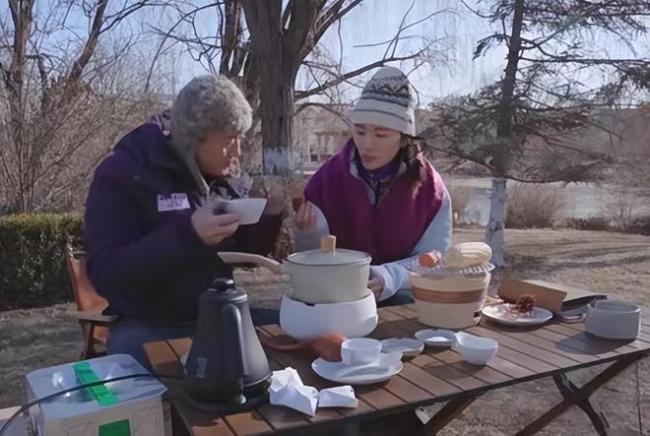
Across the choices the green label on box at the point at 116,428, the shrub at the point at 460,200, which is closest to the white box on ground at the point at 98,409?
the green label on box at the point at 116,428

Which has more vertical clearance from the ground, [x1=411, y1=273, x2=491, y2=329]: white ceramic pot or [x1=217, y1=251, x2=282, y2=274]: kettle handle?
[x1=217, y1=251, x2=282, y2=274]: kettle handle

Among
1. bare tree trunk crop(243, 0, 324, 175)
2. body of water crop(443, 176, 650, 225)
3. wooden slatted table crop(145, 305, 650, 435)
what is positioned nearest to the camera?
wooden slatted table crop(145, 305, 650, 435)

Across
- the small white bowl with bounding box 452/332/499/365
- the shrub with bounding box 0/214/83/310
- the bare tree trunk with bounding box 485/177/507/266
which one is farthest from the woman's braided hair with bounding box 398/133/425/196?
the bare tree trunk with bounding box 485/177/507/266

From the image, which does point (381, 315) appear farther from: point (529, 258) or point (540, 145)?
point (529, 258)

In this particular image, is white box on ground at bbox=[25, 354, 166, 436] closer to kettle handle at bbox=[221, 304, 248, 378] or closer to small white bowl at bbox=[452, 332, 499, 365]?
kettle handle at bbox=[221, 304, 248, 378]

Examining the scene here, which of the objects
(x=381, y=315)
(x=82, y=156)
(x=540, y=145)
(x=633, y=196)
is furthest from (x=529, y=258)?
(x=381, y=315)

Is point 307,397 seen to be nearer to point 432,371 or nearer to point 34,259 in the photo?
point 432,371

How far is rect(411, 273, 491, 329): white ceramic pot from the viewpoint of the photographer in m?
1.41

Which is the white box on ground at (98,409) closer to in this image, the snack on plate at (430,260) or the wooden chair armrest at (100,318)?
the wooden chair armrest at (100,318)

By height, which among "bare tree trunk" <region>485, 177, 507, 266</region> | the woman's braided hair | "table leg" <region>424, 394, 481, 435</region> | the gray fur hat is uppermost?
the gray fur hat

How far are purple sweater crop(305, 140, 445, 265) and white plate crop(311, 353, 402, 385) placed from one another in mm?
781

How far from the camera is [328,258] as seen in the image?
4.17ft

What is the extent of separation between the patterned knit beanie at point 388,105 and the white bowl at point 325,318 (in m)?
0.72

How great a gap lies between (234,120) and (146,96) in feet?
16.7
